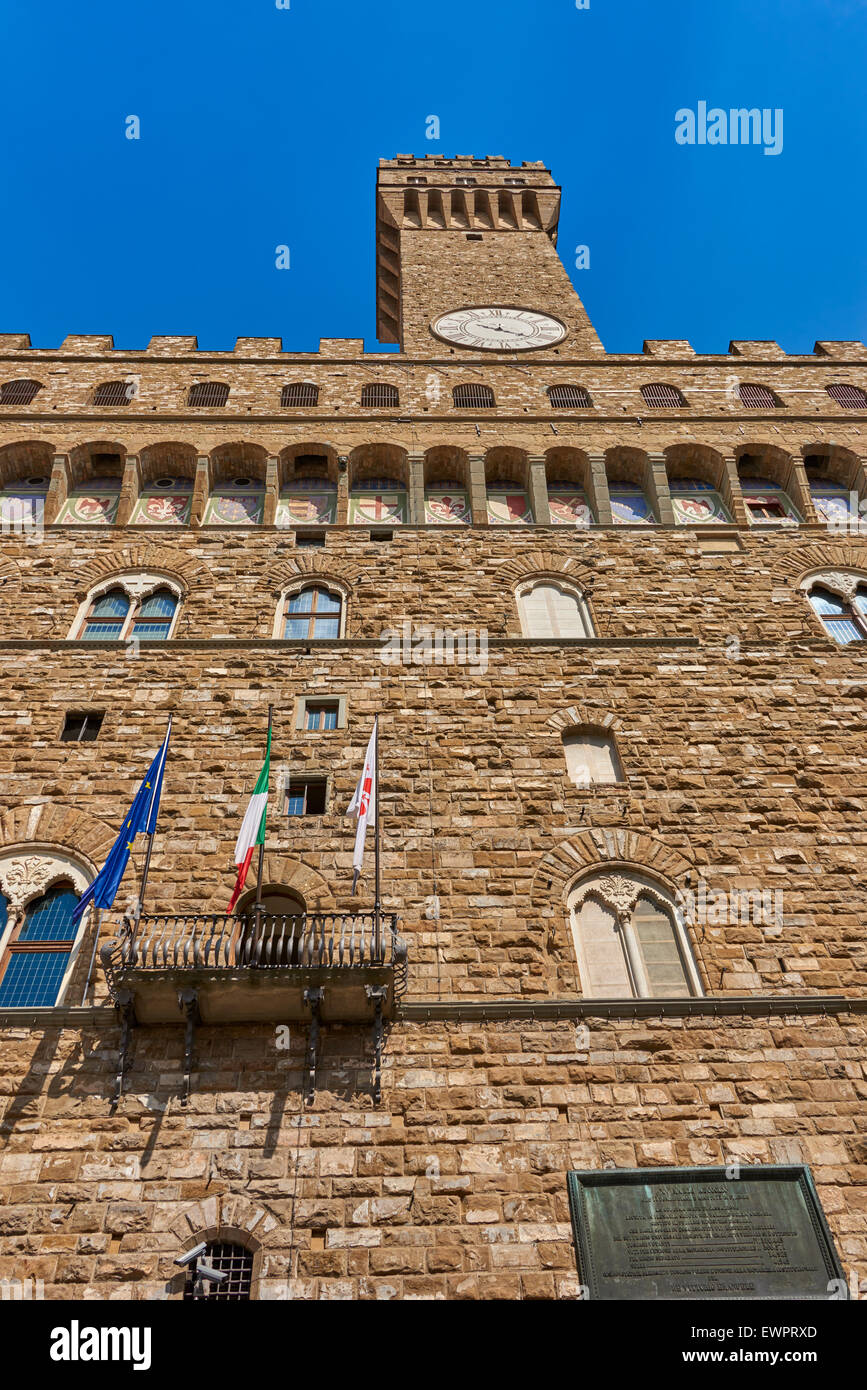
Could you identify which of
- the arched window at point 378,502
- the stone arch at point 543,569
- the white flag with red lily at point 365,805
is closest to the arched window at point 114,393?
the arched window at point 378,502

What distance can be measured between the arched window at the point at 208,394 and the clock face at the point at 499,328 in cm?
483

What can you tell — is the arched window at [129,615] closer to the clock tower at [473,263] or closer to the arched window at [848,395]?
the clock tower at [473,263]

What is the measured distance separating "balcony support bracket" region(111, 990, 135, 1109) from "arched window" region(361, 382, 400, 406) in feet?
38.2

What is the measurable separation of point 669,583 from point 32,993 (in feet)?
31.8

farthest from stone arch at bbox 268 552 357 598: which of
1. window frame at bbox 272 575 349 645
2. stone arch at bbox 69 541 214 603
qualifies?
stone arch at bbox 69 541 214 603

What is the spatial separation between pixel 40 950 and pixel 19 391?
1125 cm

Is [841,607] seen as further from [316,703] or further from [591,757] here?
[316,703]

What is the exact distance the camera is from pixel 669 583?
48.5ft
